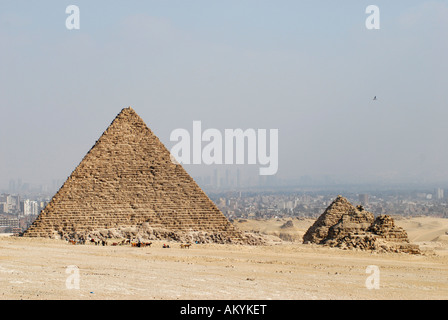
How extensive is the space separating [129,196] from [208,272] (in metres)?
15.7

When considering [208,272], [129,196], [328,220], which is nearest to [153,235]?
[129,196]

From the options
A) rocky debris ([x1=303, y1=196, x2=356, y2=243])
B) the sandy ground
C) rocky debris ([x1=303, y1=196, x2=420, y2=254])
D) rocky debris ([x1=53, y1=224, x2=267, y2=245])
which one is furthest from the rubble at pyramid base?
rocky debris ([x1=303, y1=196, x2=420, y2=254])

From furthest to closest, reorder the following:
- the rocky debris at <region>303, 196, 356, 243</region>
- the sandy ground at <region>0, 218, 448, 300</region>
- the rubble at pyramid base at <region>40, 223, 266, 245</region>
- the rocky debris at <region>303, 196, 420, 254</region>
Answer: the rocky debris at <region>303, 196, 356, 243</region> → the rubble at pyramid base at <region>40, 223, 266, 245</region> → the rocky debris at <region>303, 196, 420, 254</region> → the sandy ground at <region>0, 218, 448, 300</region>

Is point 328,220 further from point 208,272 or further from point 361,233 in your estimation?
point 208,272

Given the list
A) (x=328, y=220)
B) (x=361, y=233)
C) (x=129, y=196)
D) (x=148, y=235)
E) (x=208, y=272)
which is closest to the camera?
(x=208, y=272)

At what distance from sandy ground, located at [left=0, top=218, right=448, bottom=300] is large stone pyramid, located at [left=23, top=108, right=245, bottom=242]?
191 cm

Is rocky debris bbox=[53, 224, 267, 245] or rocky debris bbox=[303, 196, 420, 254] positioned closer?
rocky debris bbox=[303, 196, 420, 254]

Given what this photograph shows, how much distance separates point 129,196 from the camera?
36.2 meters

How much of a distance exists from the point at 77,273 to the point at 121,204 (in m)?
16.6

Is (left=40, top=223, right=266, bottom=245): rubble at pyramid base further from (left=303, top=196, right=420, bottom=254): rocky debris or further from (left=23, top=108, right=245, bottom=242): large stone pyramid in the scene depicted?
(left=303, top=196, right=420, bottom=254): rocky debris

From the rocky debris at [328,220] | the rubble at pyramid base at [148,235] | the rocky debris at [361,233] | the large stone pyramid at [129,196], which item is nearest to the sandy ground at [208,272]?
the rocky debris at [361,233]

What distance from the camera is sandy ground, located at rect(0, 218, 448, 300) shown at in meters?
15.7

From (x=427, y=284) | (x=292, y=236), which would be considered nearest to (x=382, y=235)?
(x=427, y=284)
